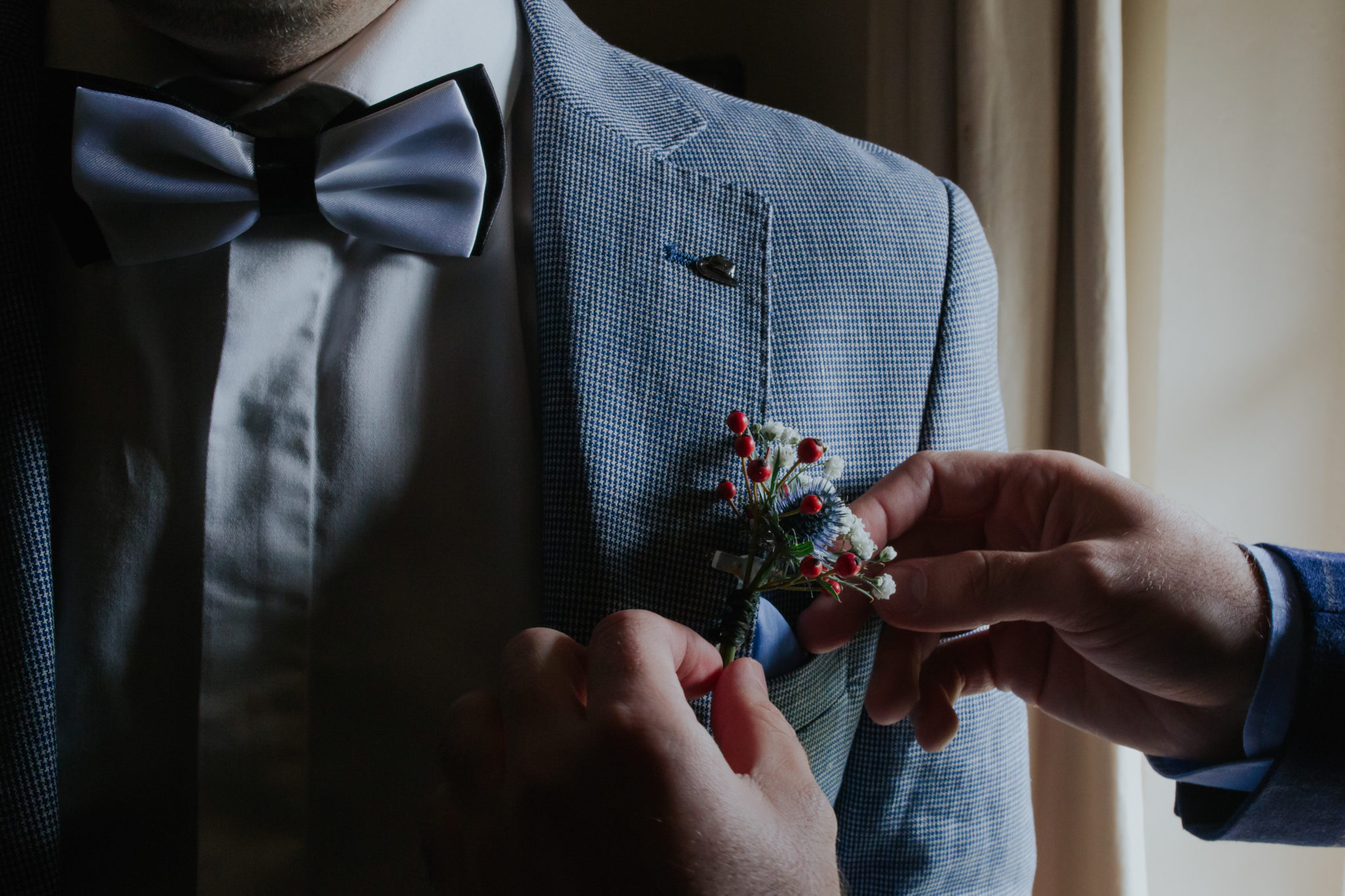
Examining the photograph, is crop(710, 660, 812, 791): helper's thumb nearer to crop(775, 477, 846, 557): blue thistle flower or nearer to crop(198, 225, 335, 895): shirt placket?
crop(775, 477, 846, 557): blue thistle flower

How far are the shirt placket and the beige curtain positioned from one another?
114 cm

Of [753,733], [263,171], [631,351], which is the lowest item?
[753,733]

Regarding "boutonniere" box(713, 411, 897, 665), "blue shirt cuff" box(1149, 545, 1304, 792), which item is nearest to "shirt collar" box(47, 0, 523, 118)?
"boutonniere" box(713, 411, 897, 665)

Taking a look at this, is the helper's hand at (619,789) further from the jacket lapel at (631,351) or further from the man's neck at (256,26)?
the man's neck at (256,26)

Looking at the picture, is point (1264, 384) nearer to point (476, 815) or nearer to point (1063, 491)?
point (1063, 491)

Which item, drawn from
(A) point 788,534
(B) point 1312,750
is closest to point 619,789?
(A) point 788,534

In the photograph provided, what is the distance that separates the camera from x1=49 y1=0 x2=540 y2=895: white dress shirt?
0.74 metres

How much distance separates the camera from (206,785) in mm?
722

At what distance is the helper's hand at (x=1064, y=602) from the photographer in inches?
27.6

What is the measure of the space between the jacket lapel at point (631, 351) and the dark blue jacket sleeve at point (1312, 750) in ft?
1.67

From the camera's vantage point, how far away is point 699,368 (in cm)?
76

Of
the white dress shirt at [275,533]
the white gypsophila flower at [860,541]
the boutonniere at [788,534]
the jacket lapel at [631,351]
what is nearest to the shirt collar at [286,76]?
the white dress shirt at [275,533]

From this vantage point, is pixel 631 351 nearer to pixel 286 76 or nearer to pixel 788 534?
pixel 788 534

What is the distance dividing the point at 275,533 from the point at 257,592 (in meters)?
0.05
